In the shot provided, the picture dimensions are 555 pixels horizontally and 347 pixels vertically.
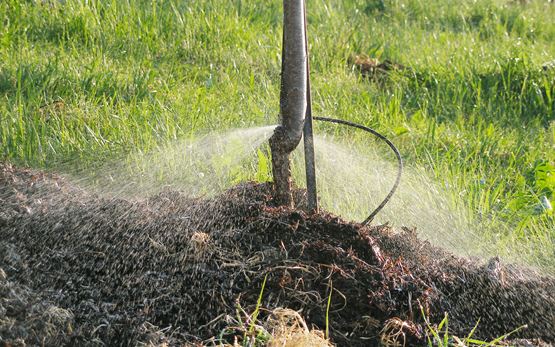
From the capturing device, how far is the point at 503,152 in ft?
10.8

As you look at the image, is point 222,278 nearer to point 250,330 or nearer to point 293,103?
point 250,330

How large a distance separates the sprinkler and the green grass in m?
1.10

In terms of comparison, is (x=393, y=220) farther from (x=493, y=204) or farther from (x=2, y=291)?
(x=2, y=291)

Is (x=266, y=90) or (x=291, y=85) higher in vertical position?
(x=291, y=85)

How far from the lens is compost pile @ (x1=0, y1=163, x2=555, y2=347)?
1.46 metres

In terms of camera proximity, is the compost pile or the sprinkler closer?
the compost pile

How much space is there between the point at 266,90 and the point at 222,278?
2208 millimetres

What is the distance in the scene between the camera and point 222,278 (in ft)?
5.35

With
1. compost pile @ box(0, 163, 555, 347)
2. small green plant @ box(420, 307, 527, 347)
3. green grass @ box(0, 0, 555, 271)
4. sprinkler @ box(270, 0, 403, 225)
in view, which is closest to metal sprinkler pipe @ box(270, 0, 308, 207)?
sprinkler @ box(270, 0, 403, 225)

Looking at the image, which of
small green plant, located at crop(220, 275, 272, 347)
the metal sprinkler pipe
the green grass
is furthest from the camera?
the green grass

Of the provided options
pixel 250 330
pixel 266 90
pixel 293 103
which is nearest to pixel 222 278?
pixel 250 330

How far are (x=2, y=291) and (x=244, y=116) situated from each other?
2.02 metres

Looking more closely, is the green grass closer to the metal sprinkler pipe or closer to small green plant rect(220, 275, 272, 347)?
the metal sprinkler pipe

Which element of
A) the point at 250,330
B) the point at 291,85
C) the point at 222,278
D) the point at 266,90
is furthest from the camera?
the point at 266,90
